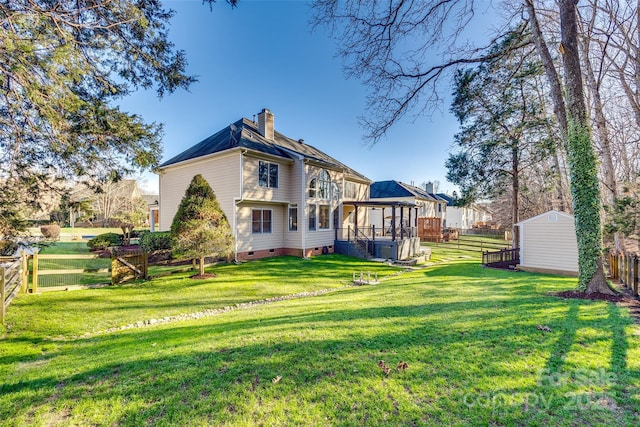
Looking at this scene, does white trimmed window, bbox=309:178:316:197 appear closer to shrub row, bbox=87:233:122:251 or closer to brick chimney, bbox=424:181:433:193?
shrub row, bbox=87:233:122:251

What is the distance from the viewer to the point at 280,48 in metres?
15.2

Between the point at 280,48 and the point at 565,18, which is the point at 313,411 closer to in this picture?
the point at 565,18

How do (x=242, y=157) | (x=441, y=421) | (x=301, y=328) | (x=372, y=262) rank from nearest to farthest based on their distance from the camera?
(x=441, y=421), (x=301, y=328), (x=242, y=157), (x=372, y=262)

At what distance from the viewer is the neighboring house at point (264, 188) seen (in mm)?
14906

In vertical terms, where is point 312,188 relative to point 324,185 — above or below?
below

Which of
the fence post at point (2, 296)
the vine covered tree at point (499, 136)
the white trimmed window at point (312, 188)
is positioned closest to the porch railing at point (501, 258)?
the vine covered tree at point (499, 136)

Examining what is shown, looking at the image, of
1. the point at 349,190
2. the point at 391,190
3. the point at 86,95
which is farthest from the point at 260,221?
the point at 391,190

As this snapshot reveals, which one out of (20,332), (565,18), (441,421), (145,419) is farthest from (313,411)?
(565,18)

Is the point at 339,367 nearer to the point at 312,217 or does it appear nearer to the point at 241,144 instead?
the point at 241,144

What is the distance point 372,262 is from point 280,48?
1329cm

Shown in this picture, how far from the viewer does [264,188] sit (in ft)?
51.3

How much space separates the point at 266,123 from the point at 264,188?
485 centimetres

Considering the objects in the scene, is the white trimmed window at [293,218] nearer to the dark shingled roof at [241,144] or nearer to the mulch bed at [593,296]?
the dark shingled roof at [241,144]

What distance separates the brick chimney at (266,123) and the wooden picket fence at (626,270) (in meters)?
16.9
